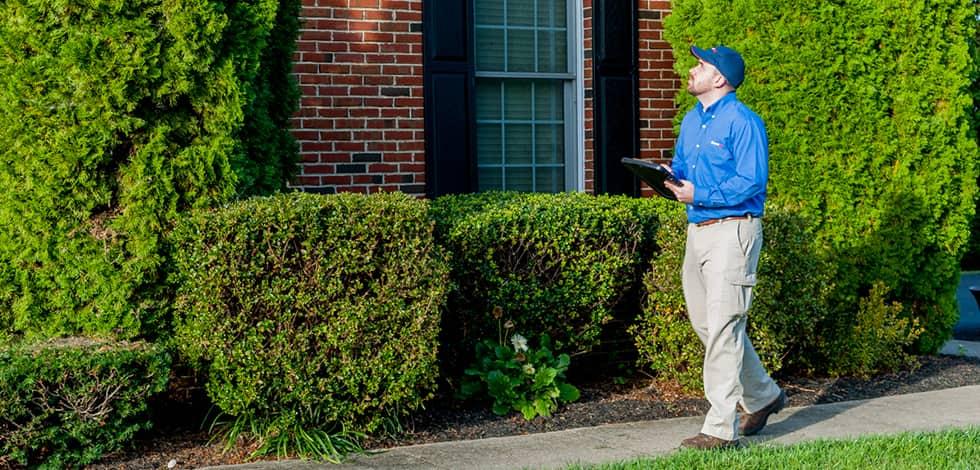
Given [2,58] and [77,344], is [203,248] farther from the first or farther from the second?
[2,58]

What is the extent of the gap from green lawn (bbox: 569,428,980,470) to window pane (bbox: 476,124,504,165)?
3969mm

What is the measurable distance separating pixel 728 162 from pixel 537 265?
4.99 feet

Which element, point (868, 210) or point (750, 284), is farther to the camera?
point (868, 210)

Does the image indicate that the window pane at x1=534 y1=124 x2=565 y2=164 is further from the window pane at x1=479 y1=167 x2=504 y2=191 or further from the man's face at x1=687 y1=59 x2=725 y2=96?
the man's face at x1=687 y1=59 x2=725 y2=96

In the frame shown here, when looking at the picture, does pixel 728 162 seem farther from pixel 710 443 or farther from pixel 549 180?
pixel 549 180

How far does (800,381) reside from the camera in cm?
778

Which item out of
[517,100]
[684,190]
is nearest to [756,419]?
[684,190]

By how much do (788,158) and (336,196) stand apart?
12.4ft

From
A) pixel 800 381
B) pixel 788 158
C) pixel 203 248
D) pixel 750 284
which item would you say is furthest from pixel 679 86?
pixel 203 248

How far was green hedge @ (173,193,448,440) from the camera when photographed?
5.56 meters

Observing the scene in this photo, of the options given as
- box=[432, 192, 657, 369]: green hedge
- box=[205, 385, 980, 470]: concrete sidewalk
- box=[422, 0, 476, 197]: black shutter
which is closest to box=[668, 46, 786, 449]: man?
box=[205, 385, 980, 470]: concrete sidewalk

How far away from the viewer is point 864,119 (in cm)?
834

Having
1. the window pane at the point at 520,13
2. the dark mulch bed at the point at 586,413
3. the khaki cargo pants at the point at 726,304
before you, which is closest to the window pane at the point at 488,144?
the window pane at the point at 520,13

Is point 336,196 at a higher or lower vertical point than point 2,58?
lower
